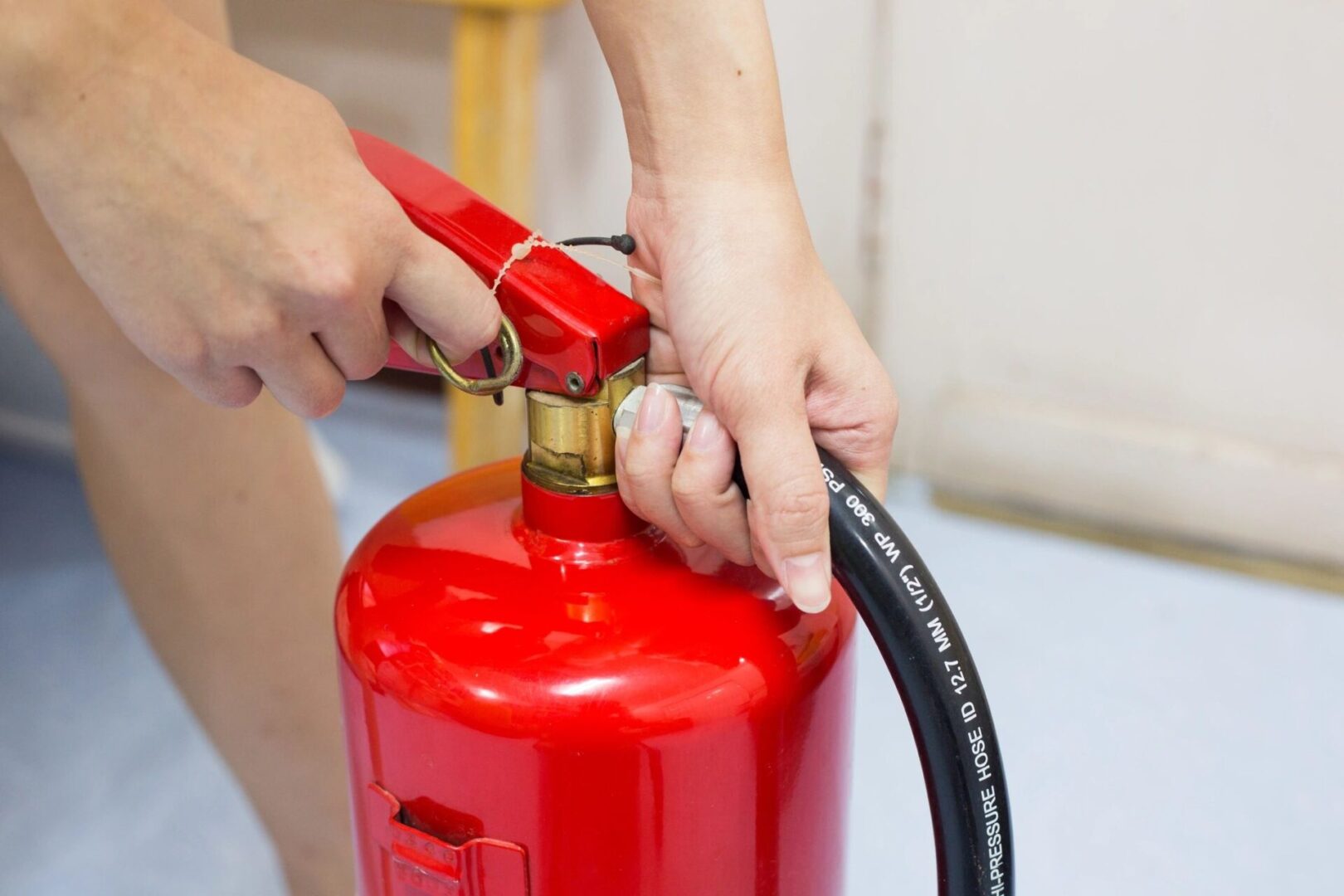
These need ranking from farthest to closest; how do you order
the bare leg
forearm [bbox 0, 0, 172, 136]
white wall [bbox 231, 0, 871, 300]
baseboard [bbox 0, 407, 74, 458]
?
1. baseboard [bbox 0, 407, 74, 458]
2. white wall [bbox 231, 0, 871, 300]
3. the bare leg
4. forearm [bbox 0, 0, 172, 136]

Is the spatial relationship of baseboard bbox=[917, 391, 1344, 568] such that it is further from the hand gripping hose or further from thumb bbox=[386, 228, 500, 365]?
thumb bbox=[386, 228, 500, 365]

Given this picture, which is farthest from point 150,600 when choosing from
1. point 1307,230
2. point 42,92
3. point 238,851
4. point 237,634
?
point 1307,230

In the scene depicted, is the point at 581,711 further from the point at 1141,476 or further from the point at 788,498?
the point at 1141,476

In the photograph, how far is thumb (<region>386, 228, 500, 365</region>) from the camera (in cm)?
47

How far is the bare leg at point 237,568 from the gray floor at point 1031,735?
0.55 ft

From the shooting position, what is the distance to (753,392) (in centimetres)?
49

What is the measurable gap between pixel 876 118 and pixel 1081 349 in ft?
0.99

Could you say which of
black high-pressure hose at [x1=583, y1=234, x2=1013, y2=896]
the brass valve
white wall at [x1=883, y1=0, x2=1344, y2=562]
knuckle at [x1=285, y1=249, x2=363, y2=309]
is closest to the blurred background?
white wall at [x1=883, y1=0, x2=1344, y2=562]

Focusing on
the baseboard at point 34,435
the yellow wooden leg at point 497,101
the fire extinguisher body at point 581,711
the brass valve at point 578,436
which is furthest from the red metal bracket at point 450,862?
the baseboard at point 34,435

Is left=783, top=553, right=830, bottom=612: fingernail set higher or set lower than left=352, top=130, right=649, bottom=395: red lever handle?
lower

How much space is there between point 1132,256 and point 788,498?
826mm

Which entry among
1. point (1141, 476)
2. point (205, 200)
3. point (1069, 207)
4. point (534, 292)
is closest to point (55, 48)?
point (205, 200)

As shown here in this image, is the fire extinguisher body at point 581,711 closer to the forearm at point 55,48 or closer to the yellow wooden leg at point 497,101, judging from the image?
the forearm at point 55,48

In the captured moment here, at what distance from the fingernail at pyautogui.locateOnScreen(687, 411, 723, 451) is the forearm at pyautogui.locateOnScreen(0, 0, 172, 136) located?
238 mm
